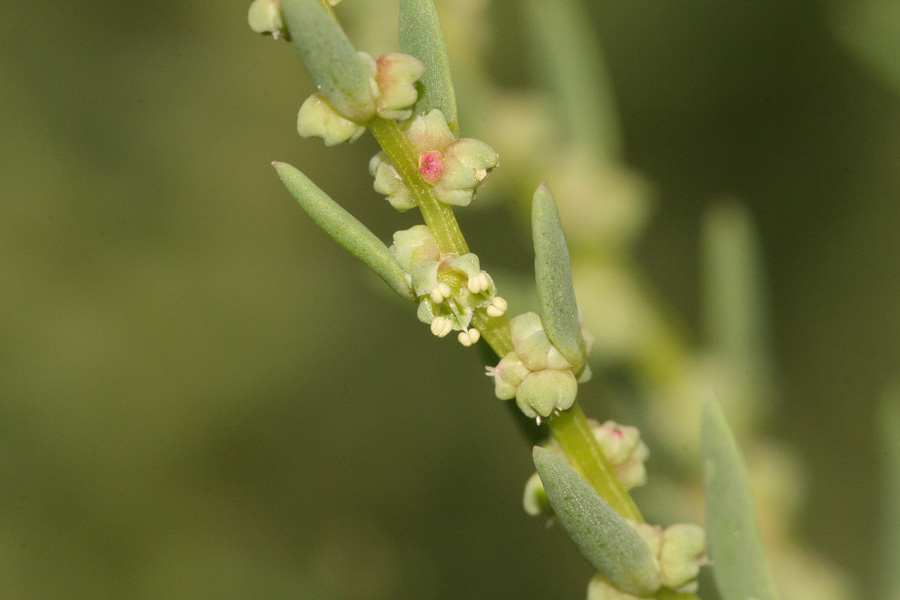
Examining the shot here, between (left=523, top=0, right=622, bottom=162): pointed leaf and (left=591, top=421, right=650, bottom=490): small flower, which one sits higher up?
(left=523, top=0, right=622, bottom=162): pointed leaf

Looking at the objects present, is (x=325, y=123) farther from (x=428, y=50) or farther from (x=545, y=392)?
(x=545, y=392)

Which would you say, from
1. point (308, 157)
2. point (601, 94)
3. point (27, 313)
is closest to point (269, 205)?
point (308, 157)

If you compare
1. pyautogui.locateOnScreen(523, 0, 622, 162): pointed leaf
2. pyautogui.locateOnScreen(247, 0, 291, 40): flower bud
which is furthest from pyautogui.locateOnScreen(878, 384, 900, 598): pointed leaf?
pyautogui.locateOnScreen(247, 0, 291, 40): flower bud

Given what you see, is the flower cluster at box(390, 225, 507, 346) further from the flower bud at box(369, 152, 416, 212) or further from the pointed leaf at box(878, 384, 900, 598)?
the pointed leaf at box(878, 384, 900, 598)

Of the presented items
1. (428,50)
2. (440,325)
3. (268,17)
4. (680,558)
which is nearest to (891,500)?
(680,558)

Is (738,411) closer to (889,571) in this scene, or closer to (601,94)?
(889,571)

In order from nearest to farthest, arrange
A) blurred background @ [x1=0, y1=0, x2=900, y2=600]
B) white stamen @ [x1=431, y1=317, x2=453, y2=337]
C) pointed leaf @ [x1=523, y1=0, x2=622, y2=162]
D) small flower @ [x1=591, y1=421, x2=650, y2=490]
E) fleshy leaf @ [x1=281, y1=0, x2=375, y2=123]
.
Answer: fleshy leaf @ [x1=281, y1=0, x2=375, y2=123] → white stamen @ [x1=431, y1=317, x2=453, y2=337] → small flower @ [x1=591, y1=421, x2=650, y2=490] → pointed leaf @ [x1=523, y1=0, x2=622, y2=162] → blurred background @ [x1=0, y1=0, x2=900, y2=600]

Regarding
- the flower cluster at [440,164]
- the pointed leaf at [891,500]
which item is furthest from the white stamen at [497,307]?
the pointed leaf at [891,500]
